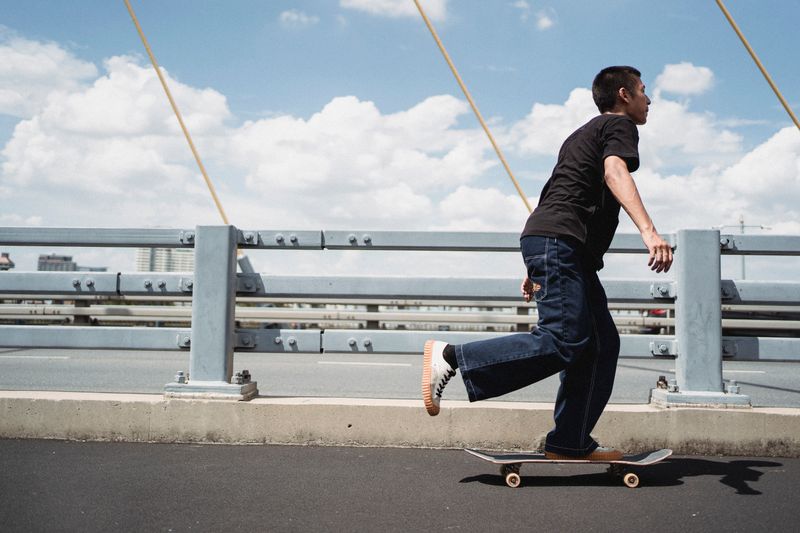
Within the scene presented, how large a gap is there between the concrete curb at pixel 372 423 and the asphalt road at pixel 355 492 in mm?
83

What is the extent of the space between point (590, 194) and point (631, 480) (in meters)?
1.21

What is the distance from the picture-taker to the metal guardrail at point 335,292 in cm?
337

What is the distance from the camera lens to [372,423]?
3.30 m

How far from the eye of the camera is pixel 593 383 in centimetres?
280

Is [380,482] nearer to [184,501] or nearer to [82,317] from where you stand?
[184,501]

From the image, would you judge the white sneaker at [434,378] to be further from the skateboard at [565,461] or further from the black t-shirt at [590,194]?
the black t-shirt at [590,194]

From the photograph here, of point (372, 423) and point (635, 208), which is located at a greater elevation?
point (635, 208)

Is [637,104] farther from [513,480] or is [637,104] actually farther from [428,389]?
[513,480]

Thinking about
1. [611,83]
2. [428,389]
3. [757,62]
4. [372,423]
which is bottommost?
[372,423]

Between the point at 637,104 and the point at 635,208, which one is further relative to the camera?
the point at 637,104

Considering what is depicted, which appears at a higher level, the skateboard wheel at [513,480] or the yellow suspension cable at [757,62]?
the yellow suspension cable at [757,62]

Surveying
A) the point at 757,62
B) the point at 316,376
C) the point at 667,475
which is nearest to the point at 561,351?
the point at 667,475

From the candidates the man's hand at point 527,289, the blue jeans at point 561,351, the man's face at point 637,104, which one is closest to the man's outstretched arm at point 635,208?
the blue jeans at point 561,351

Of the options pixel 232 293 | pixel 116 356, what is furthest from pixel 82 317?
pixel 232 293
